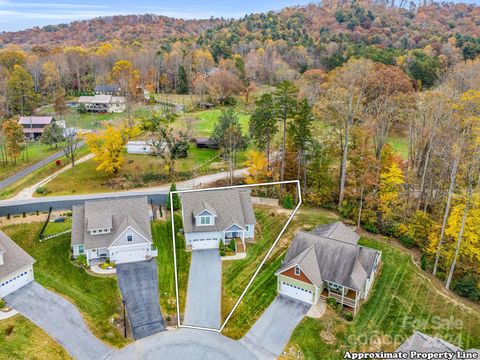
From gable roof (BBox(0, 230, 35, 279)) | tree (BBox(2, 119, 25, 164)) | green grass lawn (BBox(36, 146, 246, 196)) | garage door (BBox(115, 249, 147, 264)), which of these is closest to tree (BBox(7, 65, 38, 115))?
tree (BBox(2, 119, 25, 164))

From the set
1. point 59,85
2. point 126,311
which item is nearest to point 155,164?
point 126,311

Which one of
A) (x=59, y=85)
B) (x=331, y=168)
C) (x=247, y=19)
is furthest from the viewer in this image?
(x=247, y=19)

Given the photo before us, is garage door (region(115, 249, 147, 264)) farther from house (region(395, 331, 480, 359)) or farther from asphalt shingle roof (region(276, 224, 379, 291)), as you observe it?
house (region(395, 331, 480, 359))

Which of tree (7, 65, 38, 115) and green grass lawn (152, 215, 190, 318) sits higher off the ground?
tree (7, 65, 38, 115)

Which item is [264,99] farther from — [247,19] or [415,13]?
[415,13]

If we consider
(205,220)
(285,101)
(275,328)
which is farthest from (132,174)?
(275,328)

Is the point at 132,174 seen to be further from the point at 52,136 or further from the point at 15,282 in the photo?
the point at 15,282
